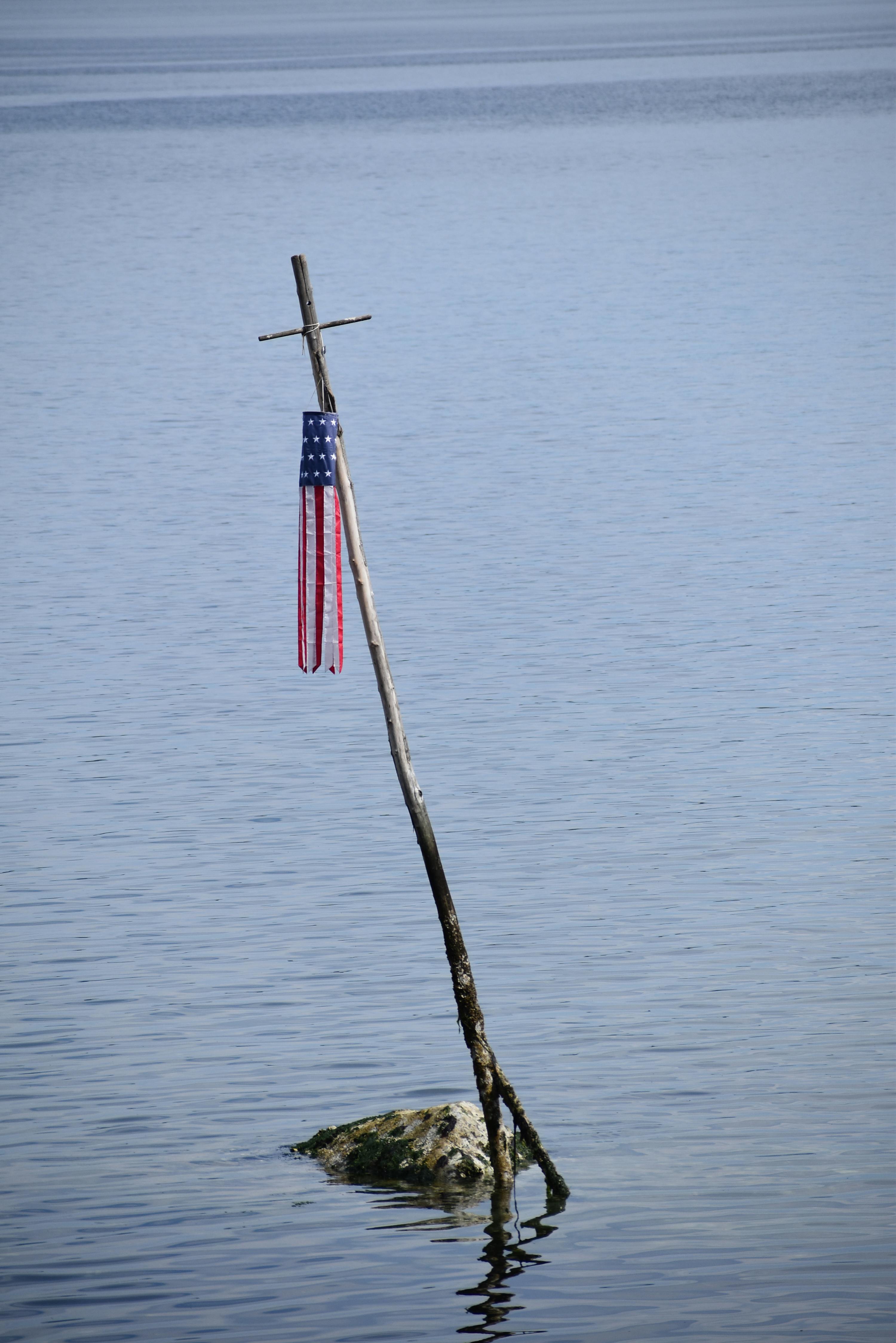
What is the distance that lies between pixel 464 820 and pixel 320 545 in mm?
11355

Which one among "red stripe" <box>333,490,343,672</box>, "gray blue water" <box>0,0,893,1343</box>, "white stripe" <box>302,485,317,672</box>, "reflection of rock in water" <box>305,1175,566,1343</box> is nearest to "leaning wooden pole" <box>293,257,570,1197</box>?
"red stripe" <box>333,490,343,672</box>

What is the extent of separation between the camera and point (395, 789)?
28.7 metres

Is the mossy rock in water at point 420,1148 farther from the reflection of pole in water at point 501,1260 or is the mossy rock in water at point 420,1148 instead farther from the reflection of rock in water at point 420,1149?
the reflection of pole in water at point 501,1260

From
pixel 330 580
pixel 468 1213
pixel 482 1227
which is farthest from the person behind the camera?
pixel 330 580

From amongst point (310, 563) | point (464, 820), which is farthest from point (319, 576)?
point (464, 820)

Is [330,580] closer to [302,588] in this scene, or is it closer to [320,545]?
[302,588]

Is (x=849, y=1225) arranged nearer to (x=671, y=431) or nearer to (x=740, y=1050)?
(x=740, y=1050)

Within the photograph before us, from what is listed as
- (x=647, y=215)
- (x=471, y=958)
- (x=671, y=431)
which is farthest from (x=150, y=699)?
(x=647, y=215)

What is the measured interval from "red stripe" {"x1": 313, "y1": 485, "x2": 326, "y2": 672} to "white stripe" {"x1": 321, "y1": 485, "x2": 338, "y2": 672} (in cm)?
2

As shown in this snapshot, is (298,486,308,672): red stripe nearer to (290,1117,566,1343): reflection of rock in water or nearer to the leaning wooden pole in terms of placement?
the leaning wooden pole

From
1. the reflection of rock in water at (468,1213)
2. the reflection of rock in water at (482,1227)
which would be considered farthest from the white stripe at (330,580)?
the reflection of rock in water at (482,1227)

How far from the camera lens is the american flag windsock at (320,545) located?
50.9 ft

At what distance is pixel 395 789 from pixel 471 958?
677 centimetres

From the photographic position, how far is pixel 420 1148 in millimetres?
16516
